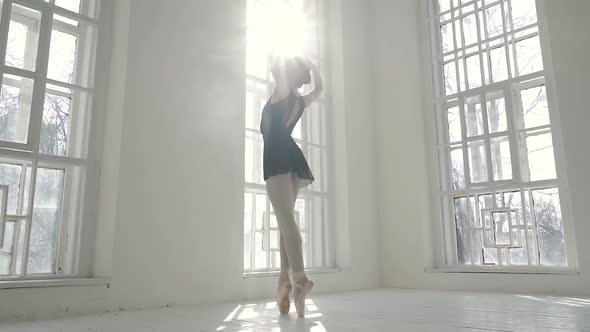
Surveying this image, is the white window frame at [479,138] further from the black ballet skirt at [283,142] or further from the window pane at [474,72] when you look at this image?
the black ballet skirt at [283,142]

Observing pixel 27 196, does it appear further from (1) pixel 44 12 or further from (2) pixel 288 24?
(2) pixel 288 24

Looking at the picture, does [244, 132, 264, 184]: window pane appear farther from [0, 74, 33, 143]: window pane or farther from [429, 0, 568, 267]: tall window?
[429, 0, 568, 267]: tall window

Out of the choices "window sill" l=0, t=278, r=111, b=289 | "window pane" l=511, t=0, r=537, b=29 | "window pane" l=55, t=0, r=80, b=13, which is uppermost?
"window pane" l=511, t=0, r=537, b=29

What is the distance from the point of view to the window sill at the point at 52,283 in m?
2.26

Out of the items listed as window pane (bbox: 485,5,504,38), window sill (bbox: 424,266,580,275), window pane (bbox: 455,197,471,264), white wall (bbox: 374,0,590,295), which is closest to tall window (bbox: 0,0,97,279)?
white wall (bbox: 374,0,590,295)

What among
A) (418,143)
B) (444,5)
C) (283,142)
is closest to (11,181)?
(283,142)

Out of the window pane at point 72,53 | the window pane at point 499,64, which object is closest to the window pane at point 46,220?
the window pane at point 72,53

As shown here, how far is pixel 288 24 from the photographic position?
4.39 metres

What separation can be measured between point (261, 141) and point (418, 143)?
1.65m

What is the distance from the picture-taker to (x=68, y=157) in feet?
8.81

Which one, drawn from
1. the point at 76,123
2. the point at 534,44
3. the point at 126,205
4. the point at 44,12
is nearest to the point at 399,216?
the point at 534,44

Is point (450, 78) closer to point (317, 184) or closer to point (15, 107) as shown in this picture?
point (317, 184)

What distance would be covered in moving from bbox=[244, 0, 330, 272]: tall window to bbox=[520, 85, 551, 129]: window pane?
5.93 feet

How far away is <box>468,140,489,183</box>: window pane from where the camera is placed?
4.10m
